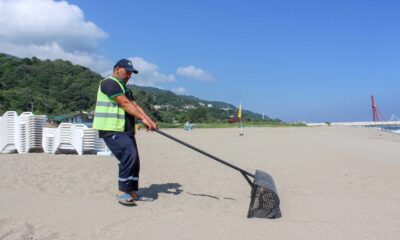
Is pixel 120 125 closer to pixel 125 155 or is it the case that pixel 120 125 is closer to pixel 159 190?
pixel 125 155

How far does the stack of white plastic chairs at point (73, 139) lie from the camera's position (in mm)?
10797

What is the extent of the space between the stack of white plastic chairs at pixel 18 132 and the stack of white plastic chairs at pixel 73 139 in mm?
449

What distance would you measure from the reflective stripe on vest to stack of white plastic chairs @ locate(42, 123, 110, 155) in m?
5.87

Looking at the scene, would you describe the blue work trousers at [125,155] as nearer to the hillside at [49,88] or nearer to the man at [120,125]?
the man at [120,125]

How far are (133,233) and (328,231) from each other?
6.45ft

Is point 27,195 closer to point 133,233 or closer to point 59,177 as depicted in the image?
point 59,177

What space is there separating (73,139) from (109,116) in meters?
6.37

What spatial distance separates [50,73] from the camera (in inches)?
3885

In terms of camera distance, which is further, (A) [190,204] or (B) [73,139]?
(B) [73,139]

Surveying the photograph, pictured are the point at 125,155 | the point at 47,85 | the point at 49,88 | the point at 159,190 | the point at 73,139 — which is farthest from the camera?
the point at 47,85

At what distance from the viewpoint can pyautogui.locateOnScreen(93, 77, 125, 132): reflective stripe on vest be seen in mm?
5051

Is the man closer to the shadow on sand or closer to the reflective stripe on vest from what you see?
the reflective stripe on vest

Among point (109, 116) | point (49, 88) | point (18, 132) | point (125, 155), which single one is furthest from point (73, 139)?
point (49, 88)

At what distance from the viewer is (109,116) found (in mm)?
5070
